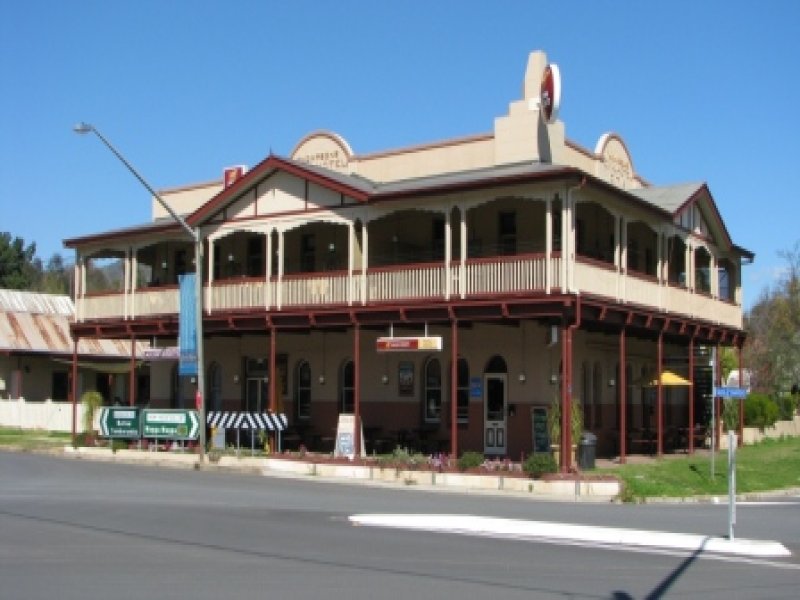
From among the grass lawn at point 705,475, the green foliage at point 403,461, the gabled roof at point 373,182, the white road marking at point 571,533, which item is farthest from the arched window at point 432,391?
the white road marking at point 571,533

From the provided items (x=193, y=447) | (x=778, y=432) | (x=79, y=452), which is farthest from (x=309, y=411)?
(x=778, y=432)

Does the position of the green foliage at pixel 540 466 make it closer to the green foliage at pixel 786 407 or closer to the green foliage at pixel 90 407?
the green foliage at pixel 90 407

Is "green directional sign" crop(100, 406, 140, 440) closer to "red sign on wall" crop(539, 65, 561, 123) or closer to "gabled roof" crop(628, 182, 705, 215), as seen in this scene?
"red sign on wall" crop(539, 65, 561, 123)

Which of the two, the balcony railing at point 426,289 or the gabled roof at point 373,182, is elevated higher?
the gabled roof at point 373,182

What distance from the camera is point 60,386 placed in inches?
2067

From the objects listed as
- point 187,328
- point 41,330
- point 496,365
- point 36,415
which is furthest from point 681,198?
point 41,330

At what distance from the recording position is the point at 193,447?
31781mm

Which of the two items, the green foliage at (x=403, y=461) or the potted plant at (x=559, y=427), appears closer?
the potted plant at (x=559, y=427)

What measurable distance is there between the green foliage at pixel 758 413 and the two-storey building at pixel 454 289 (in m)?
5.50

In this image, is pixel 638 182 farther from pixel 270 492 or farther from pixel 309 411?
pixel 270 492

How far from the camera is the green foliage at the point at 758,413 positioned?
139ft

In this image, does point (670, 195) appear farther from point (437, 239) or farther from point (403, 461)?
point (403, 461)

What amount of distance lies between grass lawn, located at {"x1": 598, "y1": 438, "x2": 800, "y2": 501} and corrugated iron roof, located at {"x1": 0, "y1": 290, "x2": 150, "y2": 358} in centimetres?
2664

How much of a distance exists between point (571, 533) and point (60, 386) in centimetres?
4136
